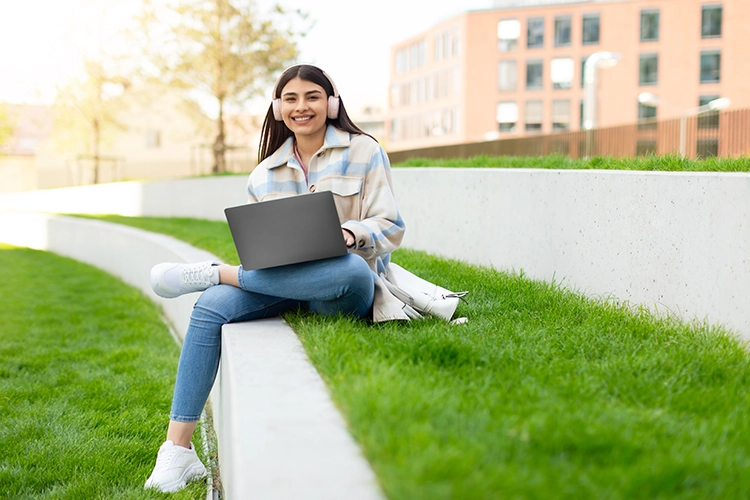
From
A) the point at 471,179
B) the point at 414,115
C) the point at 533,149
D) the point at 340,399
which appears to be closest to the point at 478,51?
the point at 414,115

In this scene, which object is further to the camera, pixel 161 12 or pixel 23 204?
pixel 23 204

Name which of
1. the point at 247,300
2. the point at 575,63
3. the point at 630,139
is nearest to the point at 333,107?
the point at 247,300

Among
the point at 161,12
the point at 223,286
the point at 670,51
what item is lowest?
the point at 223,286

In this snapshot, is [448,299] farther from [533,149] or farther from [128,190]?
[128,190]

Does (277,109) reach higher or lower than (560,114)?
lower

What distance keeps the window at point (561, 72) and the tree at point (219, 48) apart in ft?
130

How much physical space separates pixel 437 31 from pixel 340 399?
65592 mm

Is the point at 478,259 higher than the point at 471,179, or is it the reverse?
Answer: the point at 471,179

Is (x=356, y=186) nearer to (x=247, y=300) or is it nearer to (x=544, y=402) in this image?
(x=247, y=300)

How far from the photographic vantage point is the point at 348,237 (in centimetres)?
361

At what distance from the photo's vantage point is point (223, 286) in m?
3.77

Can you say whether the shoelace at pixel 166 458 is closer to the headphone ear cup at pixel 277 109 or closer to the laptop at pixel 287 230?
the laptop at pixel 287 230

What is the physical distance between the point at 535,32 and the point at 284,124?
58.2 metres

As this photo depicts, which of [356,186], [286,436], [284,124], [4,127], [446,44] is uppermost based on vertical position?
[446,44]
